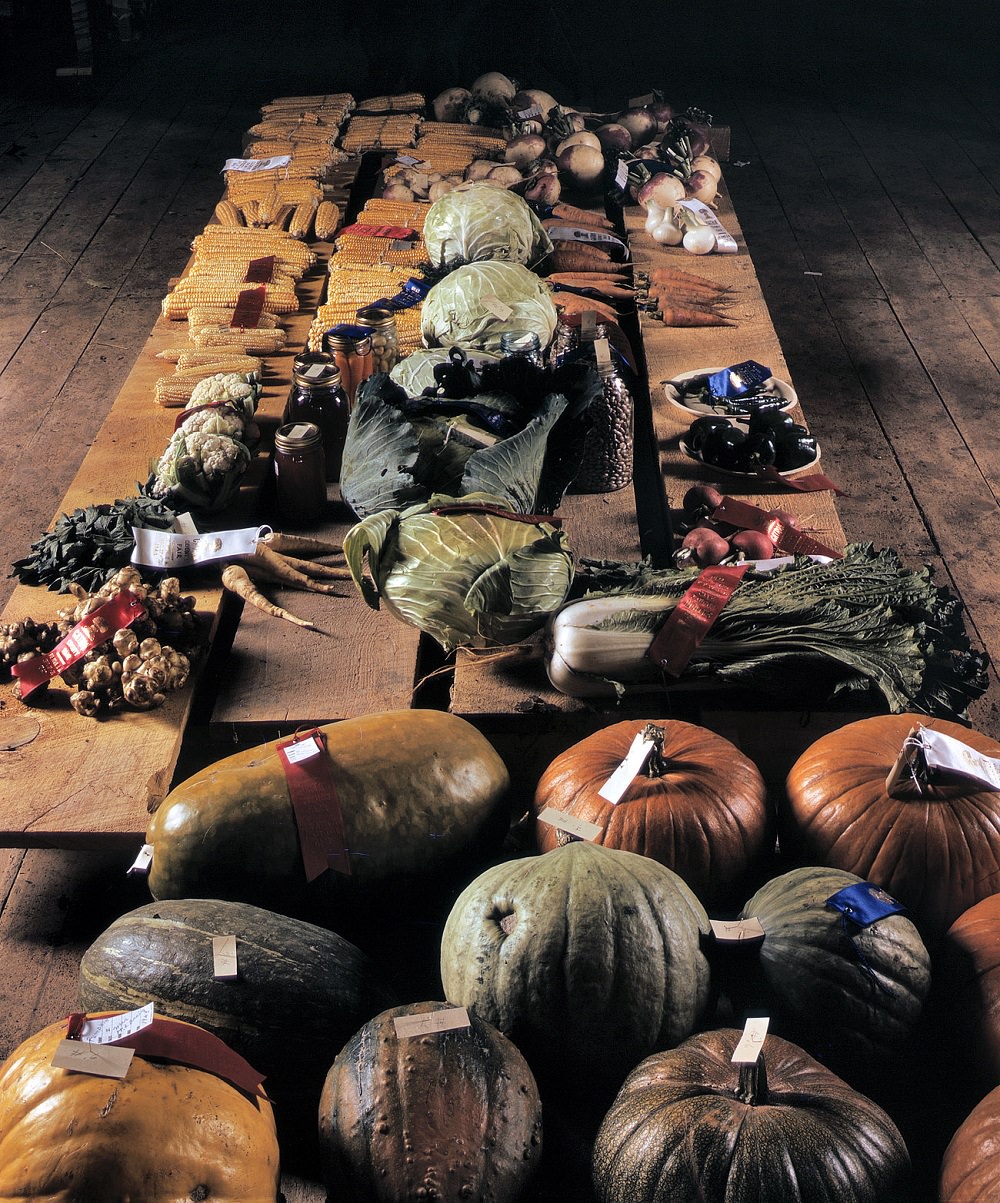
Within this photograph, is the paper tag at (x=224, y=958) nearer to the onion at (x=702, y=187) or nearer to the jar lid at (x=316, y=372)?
the jar lid at (x=316, y=372)

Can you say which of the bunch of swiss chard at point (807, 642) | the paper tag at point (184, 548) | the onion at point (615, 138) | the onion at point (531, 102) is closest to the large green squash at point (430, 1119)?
the bunch of swiss chard at point (807, 642)

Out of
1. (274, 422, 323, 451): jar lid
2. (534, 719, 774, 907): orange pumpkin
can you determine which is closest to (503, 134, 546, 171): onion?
(274, 422, 323, 451): jar lid

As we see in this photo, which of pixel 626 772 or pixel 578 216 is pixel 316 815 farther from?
pixel 578 216

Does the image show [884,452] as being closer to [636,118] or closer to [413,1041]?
[636,118]

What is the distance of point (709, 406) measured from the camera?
11.8 ft

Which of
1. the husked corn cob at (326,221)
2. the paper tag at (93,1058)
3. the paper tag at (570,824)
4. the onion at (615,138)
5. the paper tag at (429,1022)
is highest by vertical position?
the onion at (615,138)

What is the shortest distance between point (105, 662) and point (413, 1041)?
131 centimetres

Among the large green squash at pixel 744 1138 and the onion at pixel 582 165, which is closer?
the large green squash at pixel 744 1138

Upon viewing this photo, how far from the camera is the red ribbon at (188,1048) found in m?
1.51

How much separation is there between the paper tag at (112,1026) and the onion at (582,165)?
4721 mm

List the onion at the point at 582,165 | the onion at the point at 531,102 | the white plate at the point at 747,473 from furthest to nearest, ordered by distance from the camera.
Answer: the onion at the point at 531,102
the onion at the point at 582,165
the white plate at the point at 747,473

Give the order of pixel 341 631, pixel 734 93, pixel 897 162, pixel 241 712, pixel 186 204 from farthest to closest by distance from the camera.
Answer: pixel 734 93 → pixel 897 162 → pixel 186 204 → pixel 341 631 → pixel 241 712

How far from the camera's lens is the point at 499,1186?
1.47 meters

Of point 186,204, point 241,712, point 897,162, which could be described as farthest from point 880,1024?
point 897,162
